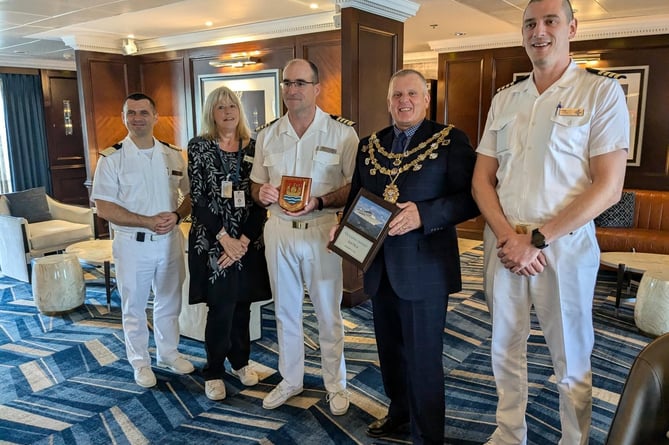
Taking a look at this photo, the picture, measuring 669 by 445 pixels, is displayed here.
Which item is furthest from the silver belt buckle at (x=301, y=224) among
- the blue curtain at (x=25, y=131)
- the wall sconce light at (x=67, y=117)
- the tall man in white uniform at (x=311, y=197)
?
the wall sconce light at (x=67, y=117)

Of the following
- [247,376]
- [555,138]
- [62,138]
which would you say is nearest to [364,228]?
[555,138]

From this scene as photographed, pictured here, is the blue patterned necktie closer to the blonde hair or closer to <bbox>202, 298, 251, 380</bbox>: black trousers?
the blonde hair

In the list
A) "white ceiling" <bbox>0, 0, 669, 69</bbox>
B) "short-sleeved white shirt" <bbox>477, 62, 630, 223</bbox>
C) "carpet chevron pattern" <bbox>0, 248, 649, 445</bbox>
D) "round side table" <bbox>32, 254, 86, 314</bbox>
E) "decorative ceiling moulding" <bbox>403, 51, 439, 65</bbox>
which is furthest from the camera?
"decorative ceiling moulding" <bbox>403, 51, 439, 65</bbox>

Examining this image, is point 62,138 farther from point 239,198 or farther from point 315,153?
point 315,153

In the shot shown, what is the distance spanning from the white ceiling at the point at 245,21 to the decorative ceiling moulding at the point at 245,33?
12 mm

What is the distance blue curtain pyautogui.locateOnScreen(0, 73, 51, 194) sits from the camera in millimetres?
8883

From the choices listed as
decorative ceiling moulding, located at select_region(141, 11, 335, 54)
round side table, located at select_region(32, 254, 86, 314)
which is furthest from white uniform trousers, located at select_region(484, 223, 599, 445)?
decorative ceiling moulding, located at select_region(141, 11, 335, 54)

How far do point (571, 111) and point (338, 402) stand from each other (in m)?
1.83

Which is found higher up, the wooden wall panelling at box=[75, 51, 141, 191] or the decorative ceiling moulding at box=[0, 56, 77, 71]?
the decorative ceiling moulding at box=[0, 56, 77, 71]

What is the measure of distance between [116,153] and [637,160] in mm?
5699

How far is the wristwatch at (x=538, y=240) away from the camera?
5.94 feet

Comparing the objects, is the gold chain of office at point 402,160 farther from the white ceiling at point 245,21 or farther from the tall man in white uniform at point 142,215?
the white ceiling at point 245,21

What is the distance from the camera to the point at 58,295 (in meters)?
4.44

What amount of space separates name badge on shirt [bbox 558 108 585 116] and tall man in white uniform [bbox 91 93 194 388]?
210 cm
